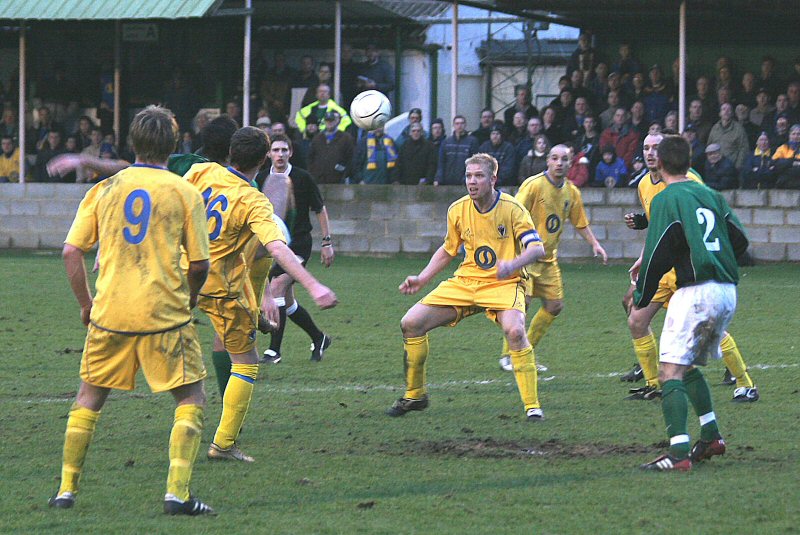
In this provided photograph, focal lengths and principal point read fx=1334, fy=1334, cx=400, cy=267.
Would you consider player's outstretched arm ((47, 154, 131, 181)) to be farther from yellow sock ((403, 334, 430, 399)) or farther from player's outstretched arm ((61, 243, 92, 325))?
yellow sock ((403, 334, 430, 399))

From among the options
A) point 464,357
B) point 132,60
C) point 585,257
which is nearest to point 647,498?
point 464,357

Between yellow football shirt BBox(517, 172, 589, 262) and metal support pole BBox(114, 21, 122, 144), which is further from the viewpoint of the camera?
metal support pole BBox(114, 21, 122, 144)

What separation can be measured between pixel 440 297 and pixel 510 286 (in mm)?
457

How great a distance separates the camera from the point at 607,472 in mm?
6672

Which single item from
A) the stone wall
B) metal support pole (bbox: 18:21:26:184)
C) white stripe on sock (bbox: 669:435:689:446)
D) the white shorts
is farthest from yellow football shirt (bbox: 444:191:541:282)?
metal support pole (bbox: 18:21:26:184)

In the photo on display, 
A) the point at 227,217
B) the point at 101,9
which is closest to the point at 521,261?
the point at 227,217

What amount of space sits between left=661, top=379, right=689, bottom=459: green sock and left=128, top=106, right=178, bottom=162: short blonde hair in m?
2.75

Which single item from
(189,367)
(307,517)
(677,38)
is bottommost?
(307,517)

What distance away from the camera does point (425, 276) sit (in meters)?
8.34

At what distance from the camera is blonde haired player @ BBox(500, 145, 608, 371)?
1057cm

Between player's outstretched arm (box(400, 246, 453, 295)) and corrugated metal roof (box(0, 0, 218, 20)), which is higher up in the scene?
corrugated metal roof (box(0, 0, 218, 20))

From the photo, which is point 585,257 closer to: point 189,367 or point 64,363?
point 64,363

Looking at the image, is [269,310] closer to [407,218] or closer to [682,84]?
[407,218]

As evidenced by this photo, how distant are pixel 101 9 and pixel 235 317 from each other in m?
16.7
